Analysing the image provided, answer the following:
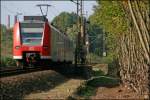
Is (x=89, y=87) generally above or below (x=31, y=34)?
below

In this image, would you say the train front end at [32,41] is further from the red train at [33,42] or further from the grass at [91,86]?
the grass at [91,86]

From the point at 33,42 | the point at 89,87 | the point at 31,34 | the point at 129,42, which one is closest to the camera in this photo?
the point at 129,42

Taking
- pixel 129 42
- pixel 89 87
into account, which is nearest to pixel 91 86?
pixel 89 87

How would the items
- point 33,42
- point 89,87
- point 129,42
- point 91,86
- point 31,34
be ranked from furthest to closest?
point 31,34 → point 33,42 → point 91,86 → point 89,87 → point 129,42

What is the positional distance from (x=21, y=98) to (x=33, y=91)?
325 centimetres

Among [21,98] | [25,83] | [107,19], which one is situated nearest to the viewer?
[21,98]

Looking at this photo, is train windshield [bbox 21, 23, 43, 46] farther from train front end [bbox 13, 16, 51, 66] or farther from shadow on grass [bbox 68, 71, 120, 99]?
shadow on grass [bbox 68, 71, 120, 99]

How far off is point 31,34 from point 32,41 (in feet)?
1.60

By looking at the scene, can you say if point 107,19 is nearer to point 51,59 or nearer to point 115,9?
point 115,9

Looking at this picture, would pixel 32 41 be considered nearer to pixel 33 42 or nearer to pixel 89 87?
pixel 33 42

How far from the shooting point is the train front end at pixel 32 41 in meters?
33.5

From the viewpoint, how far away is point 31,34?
33.8 metres

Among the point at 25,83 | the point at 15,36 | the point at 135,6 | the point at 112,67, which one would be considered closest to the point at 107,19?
the point at 25,83

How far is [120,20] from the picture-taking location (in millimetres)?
23812
